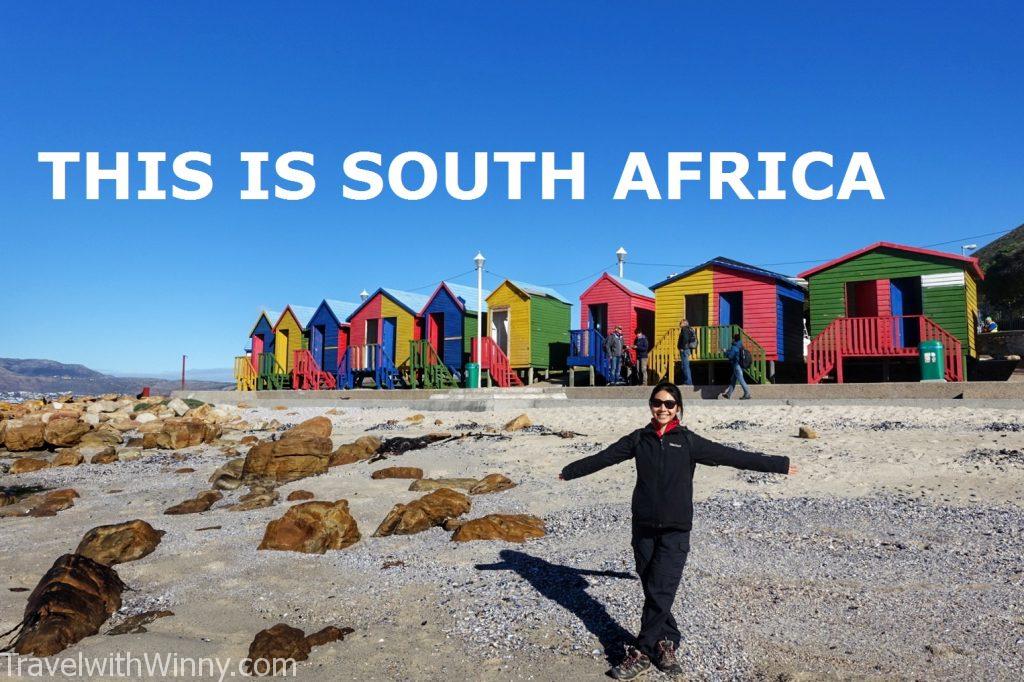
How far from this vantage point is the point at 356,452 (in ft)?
40.8

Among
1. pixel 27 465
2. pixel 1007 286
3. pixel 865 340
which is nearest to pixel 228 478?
pixel 27 465

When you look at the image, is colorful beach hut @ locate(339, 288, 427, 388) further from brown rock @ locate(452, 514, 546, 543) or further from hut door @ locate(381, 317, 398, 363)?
brown rock @ locate(452, 514, 546, 543)

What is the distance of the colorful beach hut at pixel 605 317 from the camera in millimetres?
24828

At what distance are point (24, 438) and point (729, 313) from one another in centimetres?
1983

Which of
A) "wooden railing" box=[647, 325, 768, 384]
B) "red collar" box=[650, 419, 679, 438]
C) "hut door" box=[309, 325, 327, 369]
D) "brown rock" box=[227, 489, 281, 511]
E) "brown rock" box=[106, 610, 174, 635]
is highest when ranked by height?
"hut door" box=[309, 325, 327, 369]

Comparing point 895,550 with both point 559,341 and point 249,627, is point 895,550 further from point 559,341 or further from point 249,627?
point 559,341

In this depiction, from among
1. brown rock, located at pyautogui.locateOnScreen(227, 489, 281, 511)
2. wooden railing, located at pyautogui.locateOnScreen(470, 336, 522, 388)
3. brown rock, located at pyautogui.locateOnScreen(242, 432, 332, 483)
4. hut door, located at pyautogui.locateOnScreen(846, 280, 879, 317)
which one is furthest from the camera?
wooden railing, located at pyautogui.locateOnScreen(470, 336, 522, 388)

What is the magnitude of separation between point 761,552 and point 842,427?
7704 millimetres

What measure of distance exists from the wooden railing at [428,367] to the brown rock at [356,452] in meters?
15.8

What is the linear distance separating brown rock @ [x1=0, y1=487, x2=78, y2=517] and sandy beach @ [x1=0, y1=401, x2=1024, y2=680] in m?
0.21

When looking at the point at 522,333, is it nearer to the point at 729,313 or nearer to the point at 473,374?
the point at 473,374

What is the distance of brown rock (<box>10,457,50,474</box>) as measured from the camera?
47.3 ft

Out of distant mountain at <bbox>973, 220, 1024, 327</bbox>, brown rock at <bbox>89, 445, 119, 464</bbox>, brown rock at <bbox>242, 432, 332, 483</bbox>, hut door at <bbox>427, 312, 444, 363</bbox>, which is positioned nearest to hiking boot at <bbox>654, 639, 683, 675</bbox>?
brown rock at <bbox>242, 432, 332, 483</bbox>

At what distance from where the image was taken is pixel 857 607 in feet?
15.7
